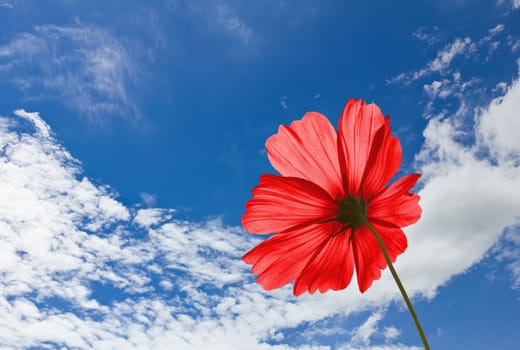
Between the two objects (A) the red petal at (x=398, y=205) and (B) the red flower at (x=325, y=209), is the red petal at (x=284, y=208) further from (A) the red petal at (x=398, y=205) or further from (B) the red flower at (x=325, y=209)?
(A) the red petal at (x=398, y=205)

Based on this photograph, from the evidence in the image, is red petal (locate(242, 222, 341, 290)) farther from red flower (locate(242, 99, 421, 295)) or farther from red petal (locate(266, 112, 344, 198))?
red petal (locate(266, 112, 344, 198))

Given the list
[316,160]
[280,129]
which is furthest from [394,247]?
[280,129]

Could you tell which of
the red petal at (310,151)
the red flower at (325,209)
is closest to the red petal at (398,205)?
the red flower at (325,209)

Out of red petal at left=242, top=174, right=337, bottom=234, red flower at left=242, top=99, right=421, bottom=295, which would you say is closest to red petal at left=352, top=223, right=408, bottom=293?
red flower at left=242, top=99, right=421, bottom=295

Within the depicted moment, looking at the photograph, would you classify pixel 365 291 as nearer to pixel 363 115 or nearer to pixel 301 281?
pixel 301 281

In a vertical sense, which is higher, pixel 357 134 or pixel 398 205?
pixel 357 134

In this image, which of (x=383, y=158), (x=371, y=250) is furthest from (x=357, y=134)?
(x=371, y=250)

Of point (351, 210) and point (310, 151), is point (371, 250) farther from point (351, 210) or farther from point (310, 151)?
point (310, 151)
